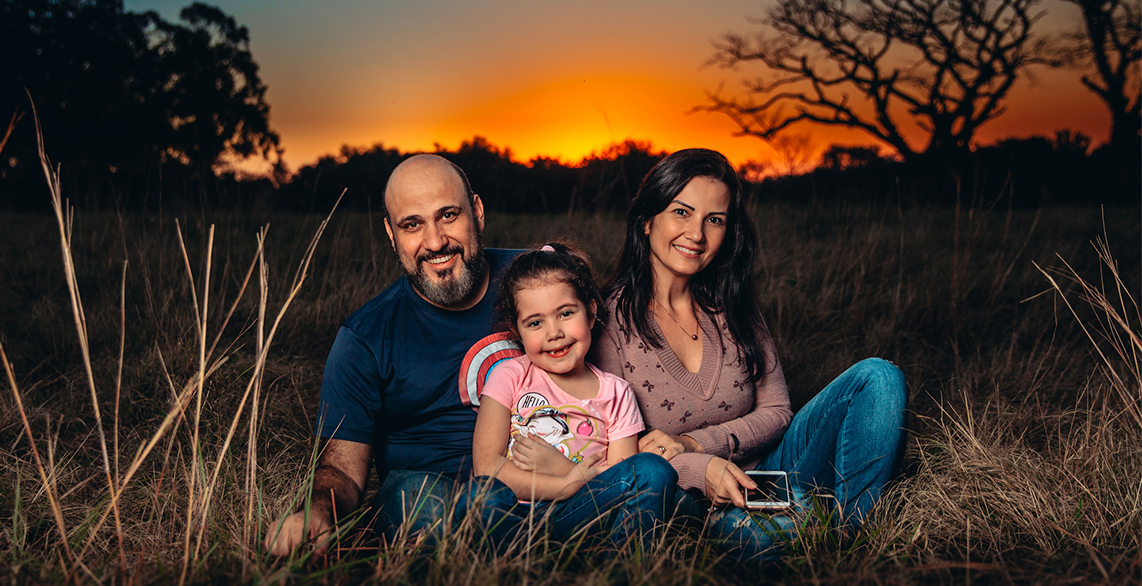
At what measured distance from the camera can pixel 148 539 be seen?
2057 mm

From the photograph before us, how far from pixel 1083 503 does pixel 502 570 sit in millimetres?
2095

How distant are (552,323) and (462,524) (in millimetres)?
670

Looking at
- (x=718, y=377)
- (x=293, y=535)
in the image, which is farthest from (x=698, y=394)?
(x=293, y=535)

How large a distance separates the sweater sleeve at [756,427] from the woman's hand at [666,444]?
45mm

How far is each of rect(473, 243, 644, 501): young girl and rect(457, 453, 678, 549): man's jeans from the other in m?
0.11

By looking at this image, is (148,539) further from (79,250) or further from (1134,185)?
(1134,185)

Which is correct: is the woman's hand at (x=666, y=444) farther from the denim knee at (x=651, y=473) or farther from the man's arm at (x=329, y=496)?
the man's arm at (x=329, y=496)

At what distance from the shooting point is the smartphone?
7.12 feet

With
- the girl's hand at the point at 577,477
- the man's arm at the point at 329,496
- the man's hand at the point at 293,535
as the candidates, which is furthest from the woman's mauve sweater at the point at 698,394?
the man's hand at the point at 293,535

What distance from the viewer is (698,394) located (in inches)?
97.0

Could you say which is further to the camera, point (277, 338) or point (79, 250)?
point (79, 250)

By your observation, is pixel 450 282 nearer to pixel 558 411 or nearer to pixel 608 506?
pixel 558 411

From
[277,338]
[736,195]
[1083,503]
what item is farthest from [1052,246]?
[277,338]

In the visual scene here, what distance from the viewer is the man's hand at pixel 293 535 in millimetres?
1728
